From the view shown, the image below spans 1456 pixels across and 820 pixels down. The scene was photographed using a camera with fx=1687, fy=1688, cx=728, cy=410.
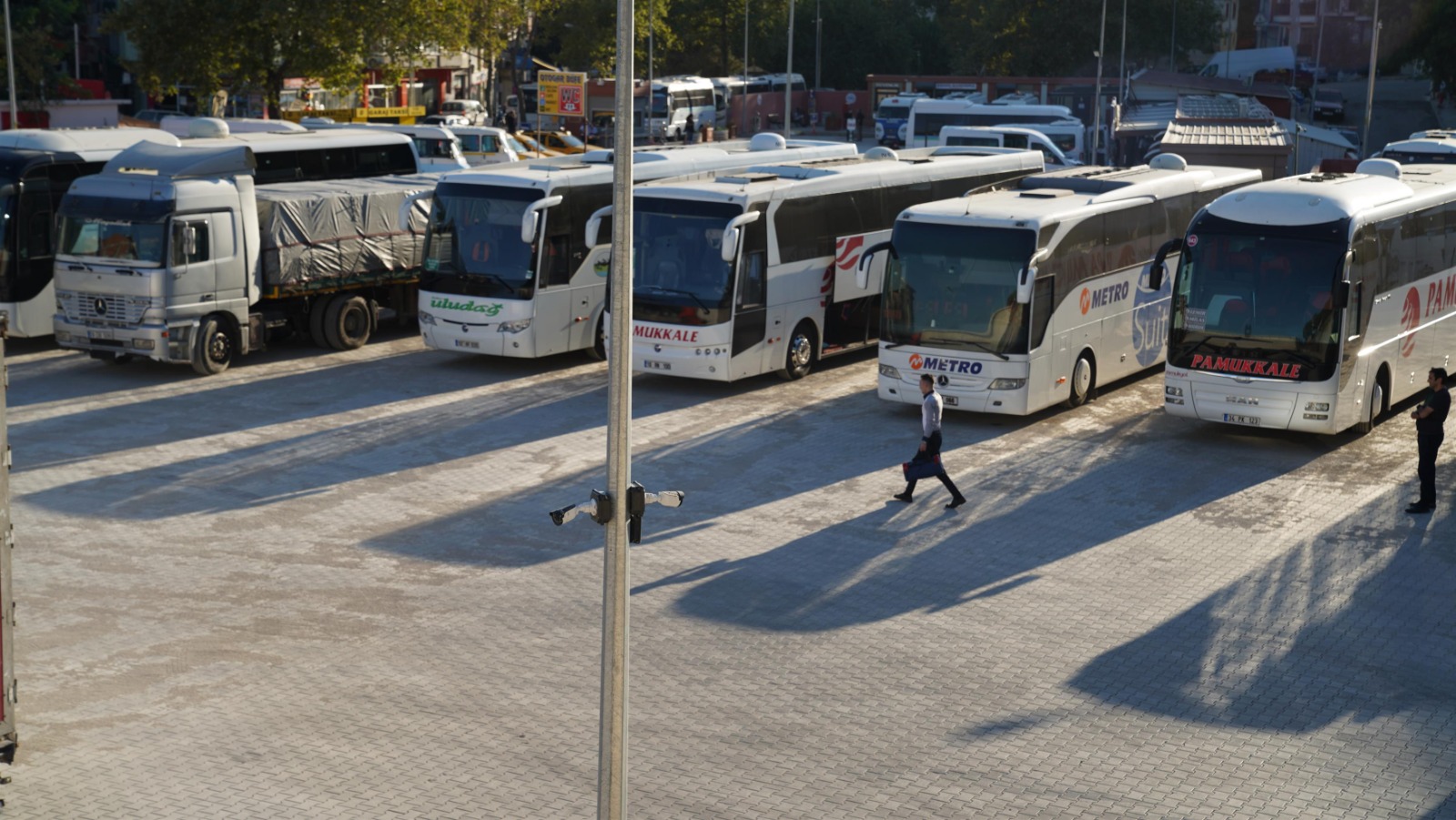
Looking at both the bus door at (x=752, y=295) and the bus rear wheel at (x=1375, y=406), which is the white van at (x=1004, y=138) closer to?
the bus door at (x=752, y=295)

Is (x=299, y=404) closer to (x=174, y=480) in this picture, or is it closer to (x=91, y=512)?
(x=174, y=480)

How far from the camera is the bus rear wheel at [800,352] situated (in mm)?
23672

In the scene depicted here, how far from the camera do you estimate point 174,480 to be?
18266 millimetres

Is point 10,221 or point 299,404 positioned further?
point 10,221

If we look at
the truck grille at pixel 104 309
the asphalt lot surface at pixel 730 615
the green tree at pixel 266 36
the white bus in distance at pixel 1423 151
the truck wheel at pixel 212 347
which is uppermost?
the green tree at pixel 266 36

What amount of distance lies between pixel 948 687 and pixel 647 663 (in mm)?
2299

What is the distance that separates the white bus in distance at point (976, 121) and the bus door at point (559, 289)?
2822cm

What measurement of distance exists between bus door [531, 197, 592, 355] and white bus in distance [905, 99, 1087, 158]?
28220 millimetres

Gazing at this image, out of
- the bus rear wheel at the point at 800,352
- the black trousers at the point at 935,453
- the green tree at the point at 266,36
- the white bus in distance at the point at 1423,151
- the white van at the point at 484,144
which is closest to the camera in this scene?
the black trousers at the point at 935,453

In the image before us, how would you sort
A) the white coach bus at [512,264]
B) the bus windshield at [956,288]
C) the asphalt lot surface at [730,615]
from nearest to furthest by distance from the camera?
the asphalt lot surface at [730,615] < the bus windshield at [956,288] < the white coach bus at [512,264]

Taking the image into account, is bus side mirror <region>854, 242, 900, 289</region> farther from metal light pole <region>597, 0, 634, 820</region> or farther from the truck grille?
metal light pole <region>597, 0, 634, 820</region>

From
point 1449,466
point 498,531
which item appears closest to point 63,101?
point 498,531

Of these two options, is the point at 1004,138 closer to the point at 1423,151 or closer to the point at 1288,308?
the point at 1423,151

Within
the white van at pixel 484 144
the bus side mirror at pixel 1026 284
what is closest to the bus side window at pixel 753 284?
the bus side mirror at pixel 1026 284
